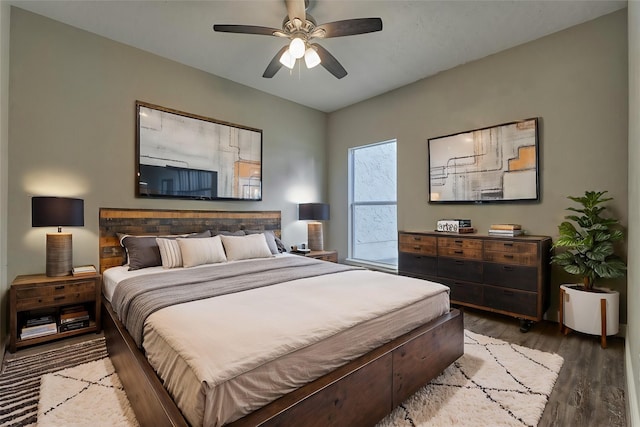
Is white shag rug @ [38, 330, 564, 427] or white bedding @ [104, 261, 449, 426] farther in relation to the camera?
white shag rug @ [38, 330, 564, 427]

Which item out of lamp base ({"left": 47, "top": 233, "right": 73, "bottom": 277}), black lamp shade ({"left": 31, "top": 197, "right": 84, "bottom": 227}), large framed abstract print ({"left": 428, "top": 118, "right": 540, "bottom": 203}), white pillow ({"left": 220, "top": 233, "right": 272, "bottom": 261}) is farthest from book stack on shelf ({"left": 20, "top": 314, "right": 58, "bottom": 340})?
large framed abstract print ({"left": 428, "top": 118, "right": 540, "bottom": 203})

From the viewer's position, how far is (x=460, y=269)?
331 centimetres

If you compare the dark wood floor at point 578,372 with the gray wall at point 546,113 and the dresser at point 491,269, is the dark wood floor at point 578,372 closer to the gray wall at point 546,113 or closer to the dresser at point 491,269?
the dresser at point 491,269

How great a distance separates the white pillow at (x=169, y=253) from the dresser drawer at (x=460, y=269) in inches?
114

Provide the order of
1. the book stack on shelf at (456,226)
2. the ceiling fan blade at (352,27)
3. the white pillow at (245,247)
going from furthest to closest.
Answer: the book stack on shelf at (456,226) → the white pillow at (245,247) → the ceiling fan blade at (352,27)

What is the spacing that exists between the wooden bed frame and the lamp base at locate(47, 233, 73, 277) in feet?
1.82

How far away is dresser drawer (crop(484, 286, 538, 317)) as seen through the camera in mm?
2822

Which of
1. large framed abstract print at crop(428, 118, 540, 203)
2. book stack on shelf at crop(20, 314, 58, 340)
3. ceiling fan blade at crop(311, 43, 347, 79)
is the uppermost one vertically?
ceiling fan blade at crop(311, 43, 347, 79)

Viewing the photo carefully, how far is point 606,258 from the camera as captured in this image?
2645mm

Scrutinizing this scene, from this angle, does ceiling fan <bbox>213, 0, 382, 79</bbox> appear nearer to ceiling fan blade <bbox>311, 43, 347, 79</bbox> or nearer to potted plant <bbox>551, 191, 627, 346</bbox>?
ceiling fan blade <bbox>311, 43, 347, 79</bbox>

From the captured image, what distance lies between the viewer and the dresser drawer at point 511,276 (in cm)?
282

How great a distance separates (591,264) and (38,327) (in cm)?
484

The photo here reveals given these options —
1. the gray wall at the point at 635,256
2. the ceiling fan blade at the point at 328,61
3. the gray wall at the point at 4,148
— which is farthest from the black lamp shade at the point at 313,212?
the gray wall at the point at 635,256

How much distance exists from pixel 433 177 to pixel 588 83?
1745 millimetres
